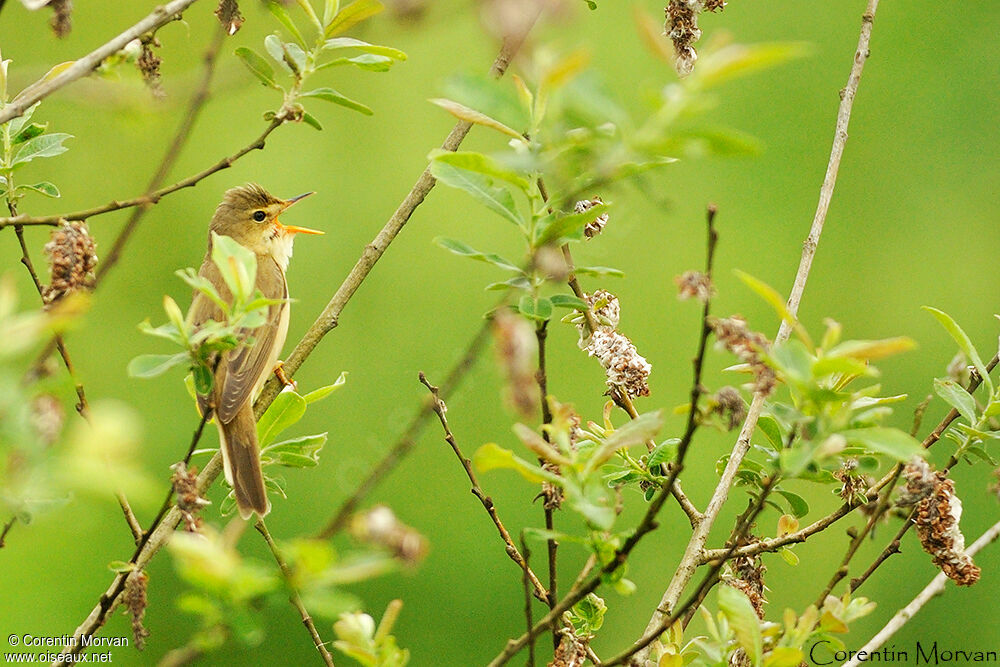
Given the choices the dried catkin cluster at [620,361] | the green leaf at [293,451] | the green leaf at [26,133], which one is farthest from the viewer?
the green leaf at [293,451]

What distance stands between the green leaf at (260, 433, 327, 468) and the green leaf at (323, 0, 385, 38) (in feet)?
2.57

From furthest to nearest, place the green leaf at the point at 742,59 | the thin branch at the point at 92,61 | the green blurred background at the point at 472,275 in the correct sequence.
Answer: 1. the green blurred background at the point at 472,275
2. the thin branch at the point at 92,61
3. the green leaf at the point at 742,59

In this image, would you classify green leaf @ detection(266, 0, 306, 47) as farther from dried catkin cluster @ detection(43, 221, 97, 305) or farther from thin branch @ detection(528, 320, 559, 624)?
thin branch @ detection(528, 320, 559, 624)

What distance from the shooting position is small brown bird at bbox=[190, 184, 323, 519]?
2.26m

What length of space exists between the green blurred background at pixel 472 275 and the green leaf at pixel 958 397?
4.18 metres

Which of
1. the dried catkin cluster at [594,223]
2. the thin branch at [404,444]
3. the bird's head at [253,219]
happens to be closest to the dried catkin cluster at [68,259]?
the thin branch at [404,444]

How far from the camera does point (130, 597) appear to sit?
4.91 feet

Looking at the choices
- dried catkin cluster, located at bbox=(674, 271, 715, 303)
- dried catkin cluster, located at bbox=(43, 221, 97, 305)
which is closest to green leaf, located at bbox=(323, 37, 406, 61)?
dried catkin cluster, located at bbox=(43, 221, 97, 305)

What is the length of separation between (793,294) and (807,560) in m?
5.79

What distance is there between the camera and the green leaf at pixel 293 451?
2.19m

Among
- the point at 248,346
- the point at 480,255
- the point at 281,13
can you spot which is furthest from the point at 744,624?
the point at 281,13

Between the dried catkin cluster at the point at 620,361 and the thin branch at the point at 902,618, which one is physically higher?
the dried catkin cluster at the point at 620,361

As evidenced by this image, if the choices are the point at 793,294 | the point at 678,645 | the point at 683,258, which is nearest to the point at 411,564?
the point at 678,645

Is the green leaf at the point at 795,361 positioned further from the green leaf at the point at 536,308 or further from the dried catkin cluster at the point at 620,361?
the dried catkin cluster at the point at 620,361
